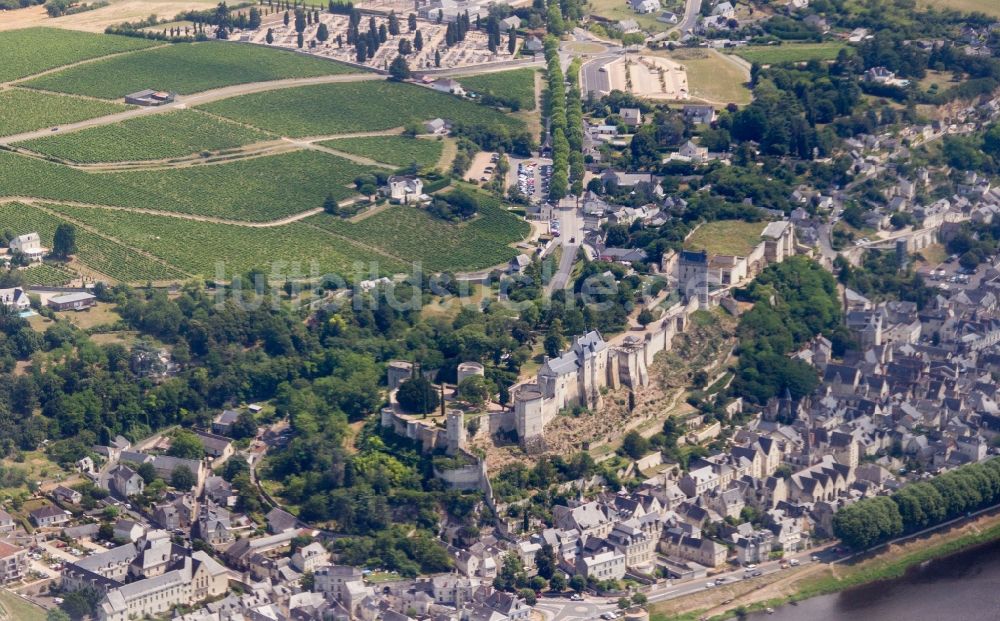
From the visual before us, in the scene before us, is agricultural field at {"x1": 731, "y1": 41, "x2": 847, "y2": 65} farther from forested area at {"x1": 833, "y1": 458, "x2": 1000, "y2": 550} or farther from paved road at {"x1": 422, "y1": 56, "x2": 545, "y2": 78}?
forested area at {"x1": 833, "y1": 458, "x2": 1000, "y2": 550}

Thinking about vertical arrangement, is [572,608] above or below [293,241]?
below

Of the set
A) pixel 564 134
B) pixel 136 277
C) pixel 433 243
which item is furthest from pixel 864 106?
pixel 136 277

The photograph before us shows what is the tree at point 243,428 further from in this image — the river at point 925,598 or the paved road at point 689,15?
the paved road at point 689,15

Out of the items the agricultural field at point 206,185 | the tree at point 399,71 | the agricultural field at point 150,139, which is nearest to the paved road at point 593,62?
the tree at point 399,71

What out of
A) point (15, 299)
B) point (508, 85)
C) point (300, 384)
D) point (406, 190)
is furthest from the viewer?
point (508, 85)

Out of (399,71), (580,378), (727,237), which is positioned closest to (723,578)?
(580,378)

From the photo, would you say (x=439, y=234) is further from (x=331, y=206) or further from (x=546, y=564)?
(x=546, y=564)
